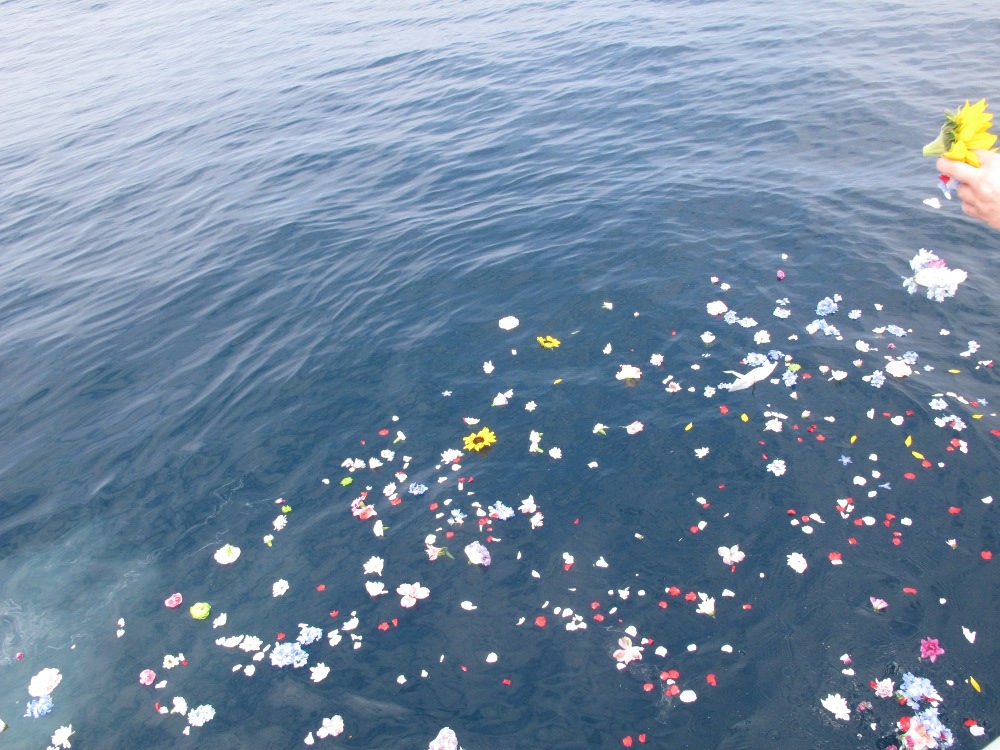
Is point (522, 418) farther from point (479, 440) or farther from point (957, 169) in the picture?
point (957, 169)

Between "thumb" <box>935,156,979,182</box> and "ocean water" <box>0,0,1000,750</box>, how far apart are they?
5454 millimetres

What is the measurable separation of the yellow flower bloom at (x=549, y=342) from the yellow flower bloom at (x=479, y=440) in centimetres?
233

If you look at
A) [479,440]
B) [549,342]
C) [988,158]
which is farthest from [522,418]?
[988,158]

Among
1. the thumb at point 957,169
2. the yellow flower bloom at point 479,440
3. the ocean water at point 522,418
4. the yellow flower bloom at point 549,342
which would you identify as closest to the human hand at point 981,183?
the thumb at point 957,169

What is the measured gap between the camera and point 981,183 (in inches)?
198

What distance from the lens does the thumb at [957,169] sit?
5.09 metres

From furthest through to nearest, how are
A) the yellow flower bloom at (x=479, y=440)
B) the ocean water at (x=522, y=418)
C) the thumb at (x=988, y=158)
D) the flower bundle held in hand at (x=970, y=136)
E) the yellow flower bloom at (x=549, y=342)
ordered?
the yellow flower bloom at (x=549, y=342)
the yellow flower bloom at (x=479, y=440)
the ocean water at (x=522, y=418)
the flower bundle held in hand at (x=970, y=136)
the thumb at (x=988, y=158)

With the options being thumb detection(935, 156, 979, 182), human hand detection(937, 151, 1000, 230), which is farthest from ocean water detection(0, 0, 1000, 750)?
thumb detection(935, 156, 979, 182)

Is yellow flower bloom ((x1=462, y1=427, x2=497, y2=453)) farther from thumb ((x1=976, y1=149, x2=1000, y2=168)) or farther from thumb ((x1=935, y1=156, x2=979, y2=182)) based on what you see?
thumb ((x1=976, y1=149, x2=1000, y2=168))

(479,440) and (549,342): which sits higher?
(549,342)

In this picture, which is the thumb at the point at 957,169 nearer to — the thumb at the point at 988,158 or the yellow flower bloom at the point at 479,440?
the thumb at the point at 988,158

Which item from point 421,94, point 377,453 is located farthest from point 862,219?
point 421,94

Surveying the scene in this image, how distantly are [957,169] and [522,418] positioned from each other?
24.7ft

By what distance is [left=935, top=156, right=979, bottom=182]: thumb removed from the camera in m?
5.09
